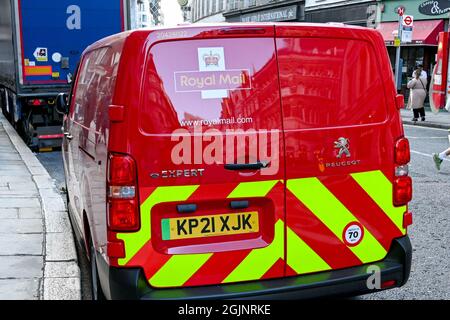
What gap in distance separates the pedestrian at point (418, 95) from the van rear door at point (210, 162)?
50.7 ft

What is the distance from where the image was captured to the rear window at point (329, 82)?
128 inches

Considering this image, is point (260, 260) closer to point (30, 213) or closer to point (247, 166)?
point (247, 166)

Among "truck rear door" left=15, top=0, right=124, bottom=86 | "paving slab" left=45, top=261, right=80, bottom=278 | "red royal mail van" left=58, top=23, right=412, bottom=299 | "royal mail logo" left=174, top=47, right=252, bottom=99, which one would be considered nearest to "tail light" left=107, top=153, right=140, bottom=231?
"red royal mail van" left=58, top=23, right=412, bottom=299

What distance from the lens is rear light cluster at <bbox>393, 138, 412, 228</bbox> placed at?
11.7 feet


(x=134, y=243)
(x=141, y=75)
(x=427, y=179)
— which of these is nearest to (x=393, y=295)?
(x=134, y=243)

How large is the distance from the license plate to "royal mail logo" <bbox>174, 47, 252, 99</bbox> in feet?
2.17

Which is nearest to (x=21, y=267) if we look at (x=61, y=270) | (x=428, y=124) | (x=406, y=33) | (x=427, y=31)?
(x=61, y=270)

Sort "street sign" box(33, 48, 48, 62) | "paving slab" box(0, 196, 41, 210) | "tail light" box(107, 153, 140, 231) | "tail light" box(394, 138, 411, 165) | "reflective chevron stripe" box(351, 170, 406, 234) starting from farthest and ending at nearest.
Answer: "street sign" box(33, 48, 48, 62) < "paving slab" box(0, 196, 41, 210) < "tail light" box(394, 138, 411, 165) < "reflective chevron stripe" box(351, 170, 406, 234) < "tail light" box(107, 153, 140, 231)

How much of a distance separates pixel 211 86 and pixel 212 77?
0.16 feet

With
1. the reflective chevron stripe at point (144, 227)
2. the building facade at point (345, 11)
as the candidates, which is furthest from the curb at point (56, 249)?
the building facade at point (345, 11)

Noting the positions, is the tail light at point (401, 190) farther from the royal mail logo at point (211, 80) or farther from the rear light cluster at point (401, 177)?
the royal mail logo at point (211, 80)

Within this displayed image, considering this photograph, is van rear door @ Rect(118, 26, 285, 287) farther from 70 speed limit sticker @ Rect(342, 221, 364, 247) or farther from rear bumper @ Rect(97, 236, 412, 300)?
70 speed limit sticker @ Rect(342, 221, 364, 247)

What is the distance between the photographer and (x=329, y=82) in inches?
131

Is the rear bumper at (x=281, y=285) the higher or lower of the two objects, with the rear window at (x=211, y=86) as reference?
lower
